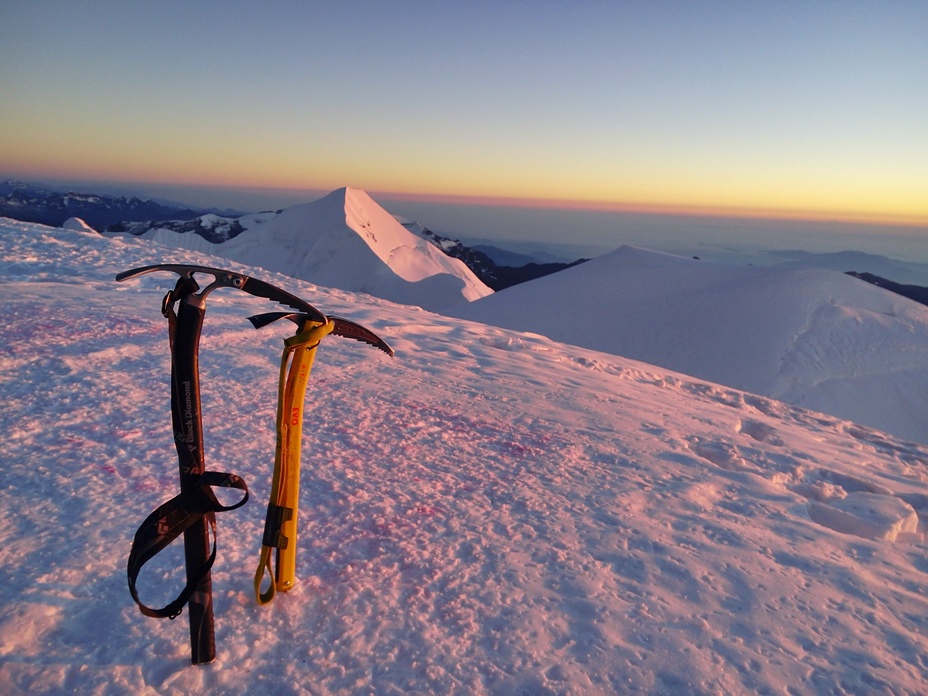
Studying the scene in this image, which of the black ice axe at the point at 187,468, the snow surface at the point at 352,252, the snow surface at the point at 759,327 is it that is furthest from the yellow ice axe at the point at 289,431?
the snow surface at the point at 352,252

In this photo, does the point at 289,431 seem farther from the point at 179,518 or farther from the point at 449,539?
the point at 449,539

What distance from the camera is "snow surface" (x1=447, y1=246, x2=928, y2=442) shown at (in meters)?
14.0

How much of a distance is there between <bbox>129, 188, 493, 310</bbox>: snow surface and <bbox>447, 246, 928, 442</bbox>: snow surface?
21.4m

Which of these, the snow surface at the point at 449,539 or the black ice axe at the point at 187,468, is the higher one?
the black ice axe at the point at 187,468

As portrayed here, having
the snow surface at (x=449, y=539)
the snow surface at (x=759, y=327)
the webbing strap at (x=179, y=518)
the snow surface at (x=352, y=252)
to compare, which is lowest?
the snow surface at (x=352, y=252)

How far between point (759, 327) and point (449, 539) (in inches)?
577

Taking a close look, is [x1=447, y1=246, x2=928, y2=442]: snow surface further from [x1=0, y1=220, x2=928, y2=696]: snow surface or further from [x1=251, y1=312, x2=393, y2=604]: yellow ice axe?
[x1=251, y1=312, x2=393, y2=604]: yellow ice axe

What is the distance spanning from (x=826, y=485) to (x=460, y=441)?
359cm

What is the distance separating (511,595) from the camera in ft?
11.3

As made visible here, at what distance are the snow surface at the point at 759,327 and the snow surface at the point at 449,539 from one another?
23.3 feet

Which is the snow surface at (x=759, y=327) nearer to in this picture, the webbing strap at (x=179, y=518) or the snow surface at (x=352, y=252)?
the webbing strap at (x=179, y=518)

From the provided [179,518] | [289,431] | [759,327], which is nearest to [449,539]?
[289,431]

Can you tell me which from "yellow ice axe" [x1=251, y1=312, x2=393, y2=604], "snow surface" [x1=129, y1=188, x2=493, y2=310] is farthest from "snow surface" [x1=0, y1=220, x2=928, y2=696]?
"snow surface" [x1=129, y1=188, x2=493, y2=310]

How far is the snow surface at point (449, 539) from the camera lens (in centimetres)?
284
